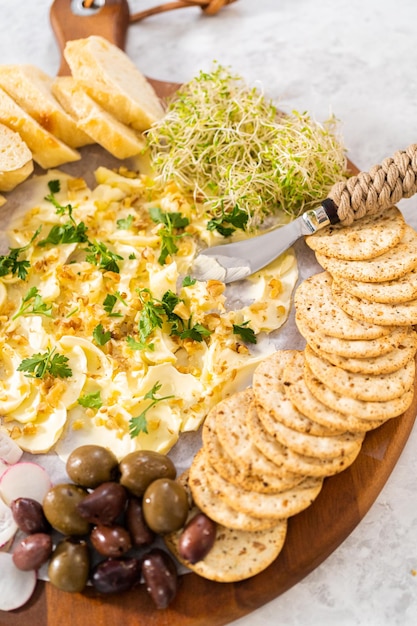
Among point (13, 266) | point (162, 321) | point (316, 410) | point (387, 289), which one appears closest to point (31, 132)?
point (13, 266)

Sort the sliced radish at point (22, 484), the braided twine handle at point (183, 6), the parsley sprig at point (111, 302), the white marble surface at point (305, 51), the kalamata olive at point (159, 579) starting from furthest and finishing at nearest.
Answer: the braided twine handle at point (183, 6) < the white marble surface at point (305, 51) < the parsley sprig at point (111, 302) < the sliced radish at point (22, 484) < the kalamata olive at point (159, 579)

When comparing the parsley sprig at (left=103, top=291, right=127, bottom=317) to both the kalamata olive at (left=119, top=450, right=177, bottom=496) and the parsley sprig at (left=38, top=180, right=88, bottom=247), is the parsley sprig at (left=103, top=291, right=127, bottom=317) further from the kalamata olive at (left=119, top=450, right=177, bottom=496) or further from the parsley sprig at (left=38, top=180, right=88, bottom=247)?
the kalamata olive at (left=119, top=450, right=177, bottom=496)

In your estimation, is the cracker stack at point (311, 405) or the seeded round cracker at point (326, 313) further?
the seeded round cracker at point (326, 313)

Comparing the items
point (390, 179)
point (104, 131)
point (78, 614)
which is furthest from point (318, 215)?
point (78, 614)

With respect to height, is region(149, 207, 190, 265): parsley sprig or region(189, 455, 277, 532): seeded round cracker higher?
region(149, 207, 190, 265): parsley sprig

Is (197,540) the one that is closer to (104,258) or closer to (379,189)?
(104,258)

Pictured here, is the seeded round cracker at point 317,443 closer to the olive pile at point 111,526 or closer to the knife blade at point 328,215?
the olive pile at point 111,526

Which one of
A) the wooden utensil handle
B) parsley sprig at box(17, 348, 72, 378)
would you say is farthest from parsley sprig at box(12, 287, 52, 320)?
the wooden utensil handle

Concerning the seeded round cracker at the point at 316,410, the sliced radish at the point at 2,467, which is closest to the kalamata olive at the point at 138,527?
the sliced radish at the point at 2,467
